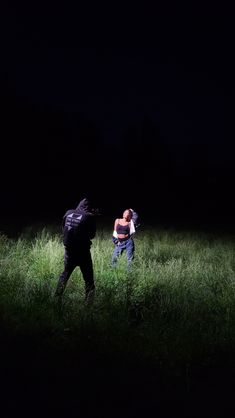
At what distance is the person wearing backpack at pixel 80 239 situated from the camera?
8055mm

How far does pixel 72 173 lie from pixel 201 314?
137ft

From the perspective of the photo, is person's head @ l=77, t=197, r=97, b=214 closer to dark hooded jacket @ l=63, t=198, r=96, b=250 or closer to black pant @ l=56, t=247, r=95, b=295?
dark hooded jacket @ l=63, t=198, r=96, b=250

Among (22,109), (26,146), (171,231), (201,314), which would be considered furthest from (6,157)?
(201,314)

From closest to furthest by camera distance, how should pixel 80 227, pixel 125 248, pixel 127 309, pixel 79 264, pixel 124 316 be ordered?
pixel 124 316 → pixel 127 309 → pixel 80 227 → pixel 79 264 → pixel 125 248

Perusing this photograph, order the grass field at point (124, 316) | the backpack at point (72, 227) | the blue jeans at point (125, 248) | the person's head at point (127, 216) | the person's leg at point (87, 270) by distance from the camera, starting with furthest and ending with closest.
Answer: the person's head at point (127, 216), the blue jeans at point (125, 248), the person's leg at point (87, 270), the backpack at point (72, 227), the grass field at point (124, 316)

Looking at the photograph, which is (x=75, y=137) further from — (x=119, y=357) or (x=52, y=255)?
(x=119, y=357)

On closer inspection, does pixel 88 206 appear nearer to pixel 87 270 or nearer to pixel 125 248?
pixel 87 270

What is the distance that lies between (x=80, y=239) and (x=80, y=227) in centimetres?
19

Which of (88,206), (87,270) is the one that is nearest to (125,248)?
(87,270)

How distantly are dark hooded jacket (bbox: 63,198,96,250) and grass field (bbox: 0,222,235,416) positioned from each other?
895 mm

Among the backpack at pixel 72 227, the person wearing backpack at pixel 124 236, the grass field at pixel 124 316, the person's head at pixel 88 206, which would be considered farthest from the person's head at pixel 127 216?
the backpack at pixel 72 227

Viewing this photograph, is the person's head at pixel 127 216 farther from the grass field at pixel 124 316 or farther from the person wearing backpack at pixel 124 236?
the grass field at pixel 124 316

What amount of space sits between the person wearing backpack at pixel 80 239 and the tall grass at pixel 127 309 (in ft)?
0.96

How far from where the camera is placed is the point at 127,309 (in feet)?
25.5
